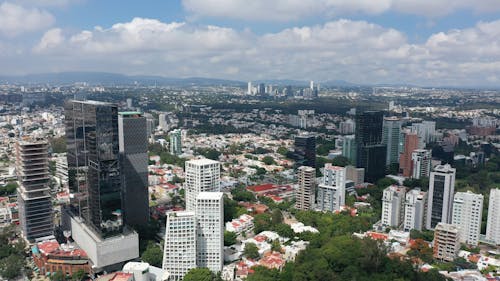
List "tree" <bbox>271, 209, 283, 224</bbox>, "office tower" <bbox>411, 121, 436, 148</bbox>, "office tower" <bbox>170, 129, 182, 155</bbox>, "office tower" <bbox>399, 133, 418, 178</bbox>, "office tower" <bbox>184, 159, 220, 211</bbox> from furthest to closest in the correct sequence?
"office tower" <bbox>411, 121, 436, 148</bbox>
"office tower" <bbox>170, 129, 182, 155</bbox>
"office tower" <bbox>399, 133, 418, 178</bbox>
"tree" <bbox>271, 209, 283, 224</bbox>
"office tower" <bbox>184, 159, 220, 211</bbox>

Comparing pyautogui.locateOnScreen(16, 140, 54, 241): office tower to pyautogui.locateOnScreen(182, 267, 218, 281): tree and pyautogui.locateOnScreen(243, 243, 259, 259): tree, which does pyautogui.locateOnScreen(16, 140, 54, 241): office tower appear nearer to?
pyautogui.locateOnScreen(182, 267, 218, 281): tree

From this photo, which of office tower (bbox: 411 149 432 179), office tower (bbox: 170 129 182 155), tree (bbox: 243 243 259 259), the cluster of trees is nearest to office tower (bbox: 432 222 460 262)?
tree (bbox: 243 243 259 259)

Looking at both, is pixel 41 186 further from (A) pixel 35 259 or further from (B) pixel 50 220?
(A) pixel 35 259

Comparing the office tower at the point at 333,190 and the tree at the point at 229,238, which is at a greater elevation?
the office tower at the point at 333,190

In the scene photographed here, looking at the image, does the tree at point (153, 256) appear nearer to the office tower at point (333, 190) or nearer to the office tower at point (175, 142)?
the office tower at point (333, 190)

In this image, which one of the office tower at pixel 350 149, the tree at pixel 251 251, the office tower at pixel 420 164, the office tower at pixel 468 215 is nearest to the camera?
the tree at pixel 251 251

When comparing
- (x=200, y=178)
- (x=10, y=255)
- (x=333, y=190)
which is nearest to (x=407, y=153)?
(x=333, y=190)

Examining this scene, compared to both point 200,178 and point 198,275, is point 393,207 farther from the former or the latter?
point 198,275

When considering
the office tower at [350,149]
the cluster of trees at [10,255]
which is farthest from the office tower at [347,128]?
the cluster of trees at [10,255]
